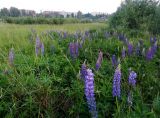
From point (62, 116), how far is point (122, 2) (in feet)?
32.7

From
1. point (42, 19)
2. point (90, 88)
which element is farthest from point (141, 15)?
point (42, 19)

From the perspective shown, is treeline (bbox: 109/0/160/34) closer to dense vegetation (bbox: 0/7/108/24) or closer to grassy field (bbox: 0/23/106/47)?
grassy field (bbox: 0/23/106/47)

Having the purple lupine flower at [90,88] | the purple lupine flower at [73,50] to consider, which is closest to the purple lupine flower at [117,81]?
the purple lupine flower at [90,88]

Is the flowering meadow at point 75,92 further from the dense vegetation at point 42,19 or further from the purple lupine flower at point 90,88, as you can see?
the dense vegetation at point 42,19

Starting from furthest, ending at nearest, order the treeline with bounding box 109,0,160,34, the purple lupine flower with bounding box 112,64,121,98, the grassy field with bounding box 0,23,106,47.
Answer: the treeline with bounding box 109,0,160,34
the grassy field with bounding box 0,23,106,47
the purple lupine flower with bounding box 112,64,121,98

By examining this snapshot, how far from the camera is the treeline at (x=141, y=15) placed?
9.89 meters

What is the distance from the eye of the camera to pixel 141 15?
34.5ft

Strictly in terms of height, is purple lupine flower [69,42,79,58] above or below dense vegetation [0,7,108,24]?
above

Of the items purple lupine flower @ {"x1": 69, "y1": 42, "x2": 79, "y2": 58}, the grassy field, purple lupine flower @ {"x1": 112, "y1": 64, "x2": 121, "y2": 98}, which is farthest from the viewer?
the grassy field

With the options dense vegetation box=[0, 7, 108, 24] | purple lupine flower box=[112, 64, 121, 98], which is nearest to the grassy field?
purple lupine flower box=[112, 64, 121, 98]

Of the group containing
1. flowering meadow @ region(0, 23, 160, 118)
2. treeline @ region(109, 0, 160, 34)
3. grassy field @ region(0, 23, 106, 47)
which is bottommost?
flowering meadow @ region(0, 23, 160, 118)

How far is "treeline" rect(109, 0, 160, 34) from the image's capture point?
32.4 ft

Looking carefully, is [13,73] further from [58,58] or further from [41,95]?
[58,58]

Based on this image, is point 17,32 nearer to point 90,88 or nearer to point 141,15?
point 141,15
